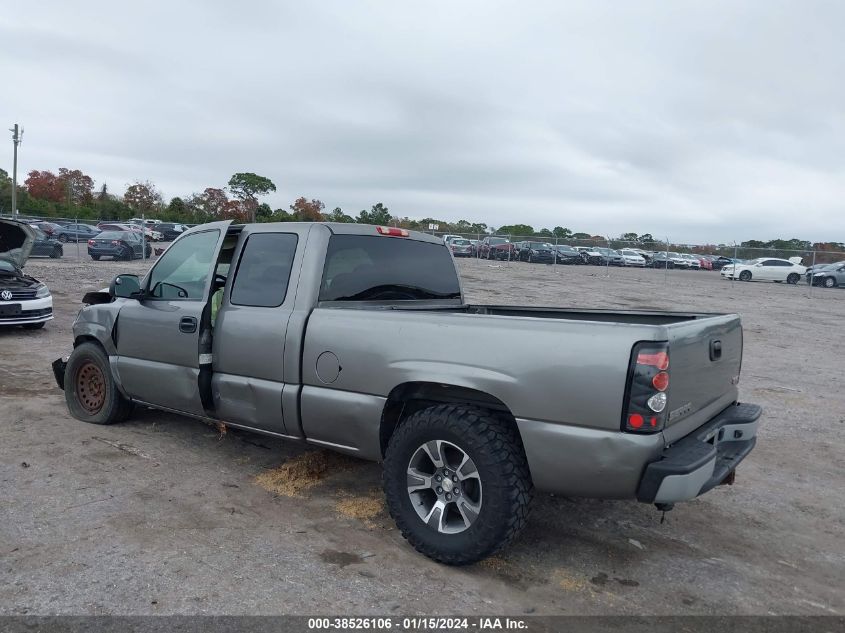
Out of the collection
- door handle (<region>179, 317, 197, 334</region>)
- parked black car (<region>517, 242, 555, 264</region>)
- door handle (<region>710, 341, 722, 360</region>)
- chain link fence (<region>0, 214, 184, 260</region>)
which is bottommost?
door handle (<region>179, 317, 197, 334</region>)

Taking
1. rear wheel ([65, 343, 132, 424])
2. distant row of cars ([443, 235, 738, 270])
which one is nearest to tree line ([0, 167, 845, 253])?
distant row of cars ([443, 235, 738, 270])

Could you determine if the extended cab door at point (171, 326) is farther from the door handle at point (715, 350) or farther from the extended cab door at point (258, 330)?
Answer: the door handle at point (715, 350)

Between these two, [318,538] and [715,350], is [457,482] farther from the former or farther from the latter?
[715,350]

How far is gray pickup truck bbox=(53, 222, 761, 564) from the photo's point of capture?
3194 millimetres

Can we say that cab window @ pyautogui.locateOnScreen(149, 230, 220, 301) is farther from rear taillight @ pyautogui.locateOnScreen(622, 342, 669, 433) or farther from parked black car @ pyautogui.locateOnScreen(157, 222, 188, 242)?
parked black car @ pyautogui.locateOnScreen(157, 222, 188, 242)

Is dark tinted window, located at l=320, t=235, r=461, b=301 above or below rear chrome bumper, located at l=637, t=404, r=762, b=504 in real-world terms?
above

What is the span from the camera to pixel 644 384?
3107 millimetres

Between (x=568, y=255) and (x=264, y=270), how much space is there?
39253mm

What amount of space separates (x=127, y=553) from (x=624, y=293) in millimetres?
21362

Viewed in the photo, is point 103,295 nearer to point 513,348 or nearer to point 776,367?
point 513,348

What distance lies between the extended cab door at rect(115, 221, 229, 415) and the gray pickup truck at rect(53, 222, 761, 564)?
0.05 feet

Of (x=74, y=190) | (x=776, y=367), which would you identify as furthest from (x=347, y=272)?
(x=74, y=190)

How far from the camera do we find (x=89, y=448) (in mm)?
5316

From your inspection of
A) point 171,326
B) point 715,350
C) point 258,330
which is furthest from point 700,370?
point 171,326
